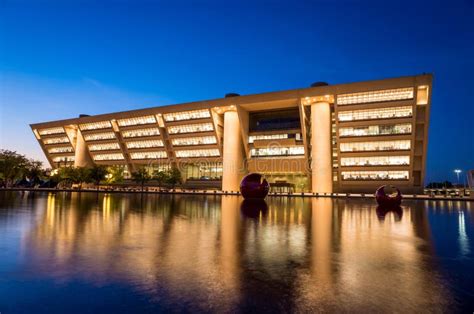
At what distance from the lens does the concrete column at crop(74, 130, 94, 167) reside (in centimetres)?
10169

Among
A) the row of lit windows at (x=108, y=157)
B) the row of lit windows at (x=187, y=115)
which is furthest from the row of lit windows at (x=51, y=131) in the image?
the row of lit windows at (x=187, y=115)

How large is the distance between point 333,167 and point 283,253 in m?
69.8

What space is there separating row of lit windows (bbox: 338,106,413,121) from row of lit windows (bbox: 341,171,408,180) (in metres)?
11.5

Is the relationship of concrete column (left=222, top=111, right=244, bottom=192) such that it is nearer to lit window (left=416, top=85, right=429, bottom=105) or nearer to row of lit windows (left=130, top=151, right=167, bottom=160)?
row of lit windows (left=130, top=151, right=167, bottom=160)

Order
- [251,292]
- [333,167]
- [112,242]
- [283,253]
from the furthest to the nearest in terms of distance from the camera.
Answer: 1. [333,167]
2. [112,242]
3. [283,253]
4. [251,292]

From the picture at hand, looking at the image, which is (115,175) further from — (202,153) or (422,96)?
(422,96)

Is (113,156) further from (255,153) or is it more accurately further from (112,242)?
(112,242)

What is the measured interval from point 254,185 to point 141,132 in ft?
211

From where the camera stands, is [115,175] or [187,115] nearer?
[187,115]

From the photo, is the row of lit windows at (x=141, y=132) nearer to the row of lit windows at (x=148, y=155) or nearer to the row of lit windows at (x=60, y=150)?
the row of lit windows at (x=148, y=155)

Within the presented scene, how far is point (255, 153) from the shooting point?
7962 cm

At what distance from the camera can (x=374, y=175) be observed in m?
66.8

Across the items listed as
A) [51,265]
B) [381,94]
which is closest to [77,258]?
[51,265]

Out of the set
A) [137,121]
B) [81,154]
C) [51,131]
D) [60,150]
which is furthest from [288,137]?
[51,131]
